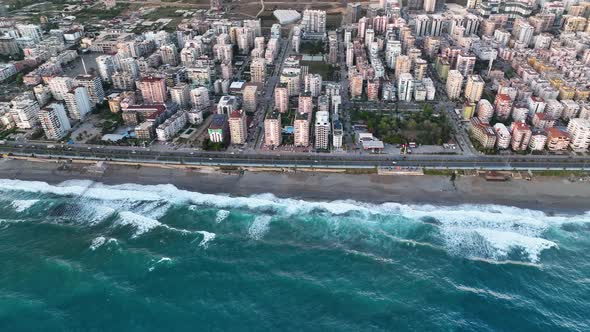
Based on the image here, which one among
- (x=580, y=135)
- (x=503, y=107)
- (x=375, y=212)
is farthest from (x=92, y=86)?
(x=580, y=135)

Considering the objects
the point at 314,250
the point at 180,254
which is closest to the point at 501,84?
the point at 314,250

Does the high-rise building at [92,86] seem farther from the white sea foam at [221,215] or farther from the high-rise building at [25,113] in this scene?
the white sea foam at [221,215]

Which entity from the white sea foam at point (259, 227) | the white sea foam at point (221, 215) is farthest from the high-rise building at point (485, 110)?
the white sea foam at point (221, 215)

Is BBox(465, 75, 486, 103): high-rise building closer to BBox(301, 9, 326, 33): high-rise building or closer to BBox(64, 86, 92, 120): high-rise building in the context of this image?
BBox(301, 9, 326, 33): high-rise building

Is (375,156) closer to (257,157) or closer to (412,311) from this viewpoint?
(257,157)

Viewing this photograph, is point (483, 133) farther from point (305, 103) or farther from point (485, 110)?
point (305, 103)

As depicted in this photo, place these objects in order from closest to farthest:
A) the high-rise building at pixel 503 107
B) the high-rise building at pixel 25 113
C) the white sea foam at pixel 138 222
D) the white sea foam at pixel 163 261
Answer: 1. the white sea foam at pixel 163 261
2. the white sea foam at pixel 138 222
3. the high-rise building at pixel 25 113
4. the high-rise building at pixel 503 107
